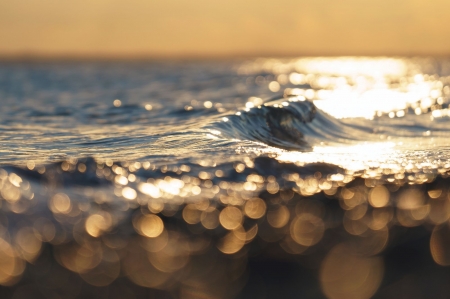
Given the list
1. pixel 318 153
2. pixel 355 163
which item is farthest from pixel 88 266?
pixel 318 153

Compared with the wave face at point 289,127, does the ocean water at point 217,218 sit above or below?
below

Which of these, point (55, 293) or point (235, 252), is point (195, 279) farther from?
point (55, 293)

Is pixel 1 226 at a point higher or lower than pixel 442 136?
lower

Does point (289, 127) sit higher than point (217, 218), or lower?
higher

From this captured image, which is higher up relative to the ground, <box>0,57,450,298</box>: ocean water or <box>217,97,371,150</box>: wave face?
<box>217,97,371,150</box>: wave face

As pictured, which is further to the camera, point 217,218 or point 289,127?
point 289,127

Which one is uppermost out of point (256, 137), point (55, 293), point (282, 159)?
point (256, 137)

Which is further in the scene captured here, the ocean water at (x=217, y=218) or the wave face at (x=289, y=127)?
the wave face at (x=289, y=127)

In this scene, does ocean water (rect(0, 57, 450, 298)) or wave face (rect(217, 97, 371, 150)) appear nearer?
ocean water (rect(0, 57, 450, 298))
